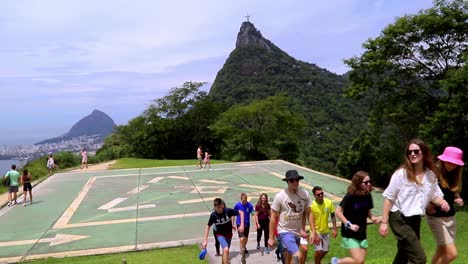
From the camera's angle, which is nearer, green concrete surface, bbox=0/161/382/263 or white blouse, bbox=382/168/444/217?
white blouse, bbox=382/168/444/217

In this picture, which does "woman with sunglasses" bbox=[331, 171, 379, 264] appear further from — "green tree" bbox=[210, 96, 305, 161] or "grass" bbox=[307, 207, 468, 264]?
"green tree" bbox=[210, 96, 305, 161]

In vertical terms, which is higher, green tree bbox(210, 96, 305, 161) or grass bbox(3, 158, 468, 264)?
green tree bbox(210, 96, 305, 161)

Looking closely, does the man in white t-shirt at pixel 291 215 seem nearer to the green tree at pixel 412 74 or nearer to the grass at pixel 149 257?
the grass at pixel 149 257

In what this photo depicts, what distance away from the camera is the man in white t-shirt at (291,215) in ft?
18.6

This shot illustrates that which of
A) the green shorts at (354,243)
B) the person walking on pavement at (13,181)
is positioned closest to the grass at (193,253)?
the green shorts at (354,243)

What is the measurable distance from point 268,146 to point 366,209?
31.7 m

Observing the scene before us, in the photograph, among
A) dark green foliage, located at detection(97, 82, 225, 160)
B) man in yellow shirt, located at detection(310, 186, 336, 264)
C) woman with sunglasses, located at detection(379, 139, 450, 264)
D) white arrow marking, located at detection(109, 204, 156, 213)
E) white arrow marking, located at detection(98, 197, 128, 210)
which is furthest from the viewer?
dark green foliage, located at detection(97, 82, 225, 160)

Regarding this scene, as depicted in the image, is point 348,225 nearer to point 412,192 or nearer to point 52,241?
point 412,192

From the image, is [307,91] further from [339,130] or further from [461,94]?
[461,94]

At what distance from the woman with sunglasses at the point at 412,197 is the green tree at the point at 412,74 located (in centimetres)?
1130

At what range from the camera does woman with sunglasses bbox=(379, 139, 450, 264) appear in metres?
4.46

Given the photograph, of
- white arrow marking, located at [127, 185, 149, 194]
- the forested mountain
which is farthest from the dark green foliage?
white arrow marking, located at [127, 185, 149, 194]

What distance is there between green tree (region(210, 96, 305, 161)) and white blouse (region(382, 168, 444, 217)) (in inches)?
1231

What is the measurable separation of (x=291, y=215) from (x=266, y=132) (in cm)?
3063
